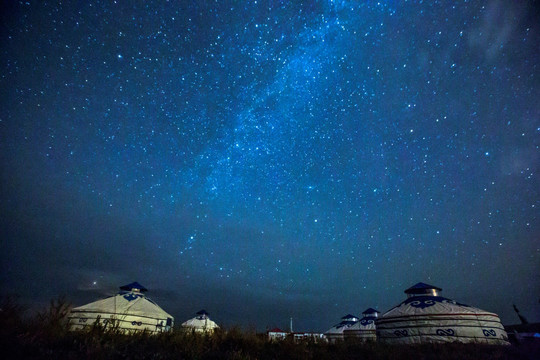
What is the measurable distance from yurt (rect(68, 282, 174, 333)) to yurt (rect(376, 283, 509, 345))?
15836mm

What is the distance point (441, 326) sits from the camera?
15.0 m

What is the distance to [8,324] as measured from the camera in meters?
4.80

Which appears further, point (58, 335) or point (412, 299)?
point (412, 299)

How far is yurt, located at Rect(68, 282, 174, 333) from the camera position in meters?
19.7

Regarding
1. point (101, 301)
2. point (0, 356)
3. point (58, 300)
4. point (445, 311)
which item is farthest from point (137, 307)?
point (445, 311)

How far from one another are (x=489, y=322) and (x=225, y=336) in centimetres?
1699

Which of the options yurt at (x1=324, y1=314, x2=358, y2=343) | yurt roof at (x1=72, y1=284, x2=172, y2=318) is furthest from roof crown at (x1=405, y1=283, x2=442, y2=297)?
yurt roof at (x1=72, y1=284, x2=172, y2=318)

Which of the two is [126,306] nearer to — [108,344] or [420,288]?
[108,344]

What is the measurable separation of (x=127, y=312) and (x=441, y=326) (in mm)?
22472

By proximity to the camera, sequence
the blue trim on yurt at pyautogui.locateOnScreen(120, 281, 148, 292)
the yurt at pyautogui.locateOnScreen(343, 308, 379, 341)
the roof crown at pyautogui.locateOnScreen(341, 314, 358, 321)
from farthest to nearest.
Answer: the roof crown at pyautogui.locateOnScreen(341, 314, 358, 321), the yurt at pyautogui.locateOnScreen(343, 308, 379, 341), the blue trim on yurt at pyautogui.locateOnScreen(120, 281, 148, 292)

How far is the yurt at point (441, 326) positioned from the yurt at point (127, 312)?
52.0 feet

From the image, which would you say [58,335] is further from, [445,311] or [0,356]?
[445,311]

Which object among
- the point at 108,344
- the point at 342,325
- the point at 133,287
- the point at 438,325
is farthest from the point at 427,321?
the point at 133,287

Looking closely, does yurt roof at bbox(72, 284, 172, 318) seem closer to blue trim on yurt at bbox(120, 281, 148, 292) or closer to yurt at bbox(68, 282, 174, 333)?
yurt at bbox(68, 282, 174, 333)
